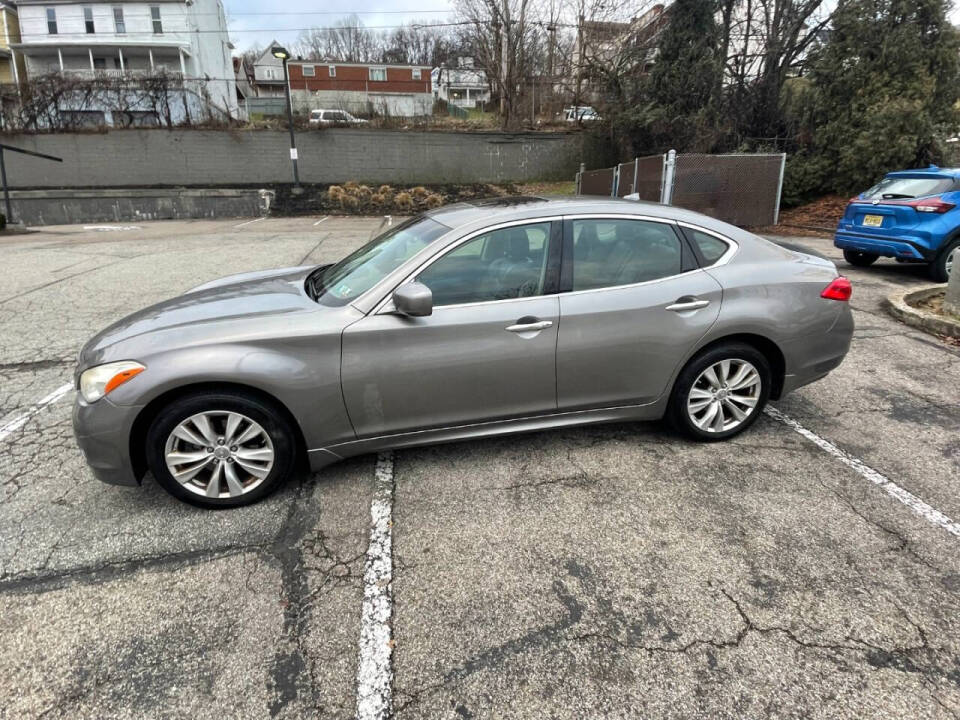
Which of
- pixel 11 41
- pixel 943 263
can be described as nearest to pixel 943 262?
pixel 943 263

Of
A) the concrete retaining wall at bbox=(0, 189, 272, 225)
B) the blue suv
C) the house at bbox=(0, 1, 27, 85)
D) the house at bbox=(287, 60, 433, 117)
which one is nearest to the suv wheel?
the blue suv

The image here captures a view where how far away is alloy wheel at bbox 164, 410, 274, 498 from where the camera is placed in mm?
2832

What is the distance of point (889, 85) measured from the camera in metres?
14.4

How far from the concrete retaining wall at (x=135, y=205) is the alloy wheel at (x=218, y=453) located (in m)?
22.4

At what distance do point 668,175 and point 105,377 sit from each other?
1253 cm

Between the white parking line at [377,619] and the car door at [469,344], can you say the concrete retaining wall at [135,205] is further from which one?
the white parking line at [377,619]

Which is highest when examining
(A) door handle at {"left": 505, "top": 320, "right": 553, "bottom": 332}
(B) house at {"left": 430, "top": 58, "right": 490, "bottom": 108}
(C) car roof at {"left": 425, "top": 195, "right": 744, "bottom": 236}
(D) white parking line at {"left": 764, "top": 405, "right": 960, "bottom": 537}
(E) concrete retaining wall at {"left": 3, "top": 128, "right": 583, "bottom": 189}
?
(B) house at {"left": 430, "top": 58, "right": 490, "bottom": 108}

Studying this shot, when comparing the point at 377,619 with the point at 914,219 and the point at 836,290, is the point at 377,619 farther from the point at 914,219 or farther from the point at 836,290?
the point at 914,219

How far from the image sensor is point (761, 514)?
293 centimetres

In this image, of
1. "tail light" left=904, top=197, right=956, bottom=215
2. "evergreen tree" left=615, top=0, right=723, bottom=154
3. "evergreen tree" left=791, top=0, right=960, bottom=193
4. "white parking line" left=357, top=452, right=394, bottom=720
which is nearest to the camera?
"white parking line" left=357, top=452, right=394, bottom=720

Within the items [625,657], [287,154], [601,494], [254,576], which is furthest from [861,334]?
[287,154]

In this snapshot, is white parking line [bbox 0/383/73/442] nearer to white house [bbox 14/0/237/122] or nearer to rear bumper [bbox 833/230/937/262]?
rear bumper [bbox 833/230/937/262]

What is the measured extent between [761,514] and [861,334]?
408 centimetres

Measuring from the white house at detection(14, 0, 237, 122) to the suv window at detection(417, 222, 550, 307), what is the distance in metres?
36.8
